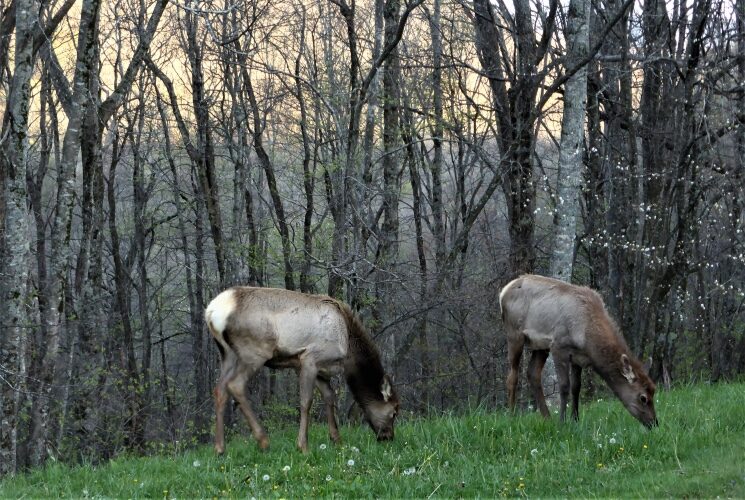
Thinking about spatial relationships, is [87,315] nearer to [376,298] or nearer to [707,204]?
[376,298]

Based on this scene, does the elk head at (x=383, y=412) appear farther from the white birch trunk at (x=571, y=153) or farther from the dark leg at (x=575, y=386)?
the white birch trunk at (x=571, y=153)

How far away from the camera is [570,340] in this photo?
995 centimetres

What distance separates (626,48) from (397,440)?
994 centimetres

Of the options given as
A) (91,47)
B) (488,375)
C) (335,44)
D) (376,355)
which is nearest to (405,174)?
(335,44)

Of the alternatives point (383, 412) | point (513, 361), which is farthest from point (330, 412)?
point (513, 361)

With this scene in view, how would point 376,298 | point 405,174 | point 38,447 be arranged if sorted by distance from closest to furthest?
point 38,447 < point 376,298 < point 405,174

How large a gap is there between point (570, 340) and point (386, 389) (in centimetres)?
229

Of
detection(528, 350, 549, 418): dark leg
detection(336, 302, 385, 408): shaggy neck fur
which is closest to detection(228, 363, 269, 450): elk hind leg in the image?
detection(336, 302, 385, 408): shaggy neck fur

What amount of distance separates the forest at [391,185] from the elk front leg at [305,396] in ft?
7.95

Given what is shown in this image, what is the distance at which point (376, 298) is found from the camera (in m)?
14.5

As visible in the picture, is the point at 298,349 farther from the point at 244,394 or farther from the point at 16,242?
the point at 16,242

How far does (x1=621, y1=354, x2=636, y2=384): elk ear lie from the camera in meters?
9.39

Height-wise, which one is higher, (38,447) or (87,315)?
(87,315)

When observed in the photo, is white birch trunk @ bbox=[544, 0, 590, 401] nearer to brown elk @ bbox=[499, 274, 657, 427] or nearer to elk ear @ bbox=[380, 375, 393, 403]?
brown elk @ bbox=[499, 274, 657, 427]
